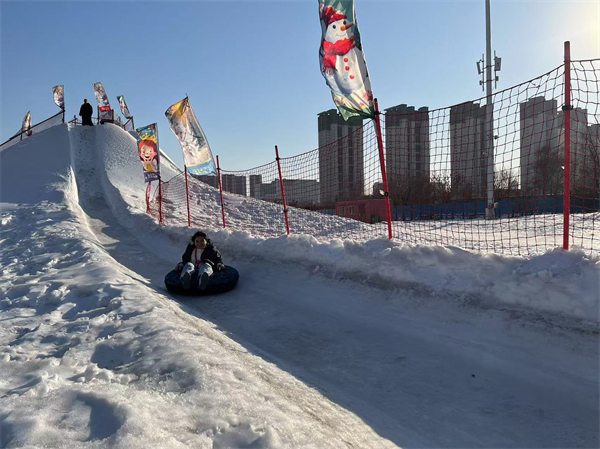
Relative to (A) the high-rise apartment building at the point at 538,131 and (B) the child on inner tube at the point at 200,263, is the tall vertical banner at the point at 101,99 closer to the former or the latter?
(B) the child on inner tube at the point at 200,263

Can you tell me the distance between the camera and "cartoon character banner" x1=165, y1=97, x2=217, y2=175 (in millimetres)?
10344

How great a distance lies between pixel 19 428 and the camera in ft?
5.20

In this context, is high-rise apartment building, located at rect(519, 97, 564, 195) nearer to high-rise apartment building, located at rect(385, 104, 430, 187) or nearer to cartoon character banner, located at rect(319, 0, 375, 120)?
high-rise apartment building, located at rect(385, 104, 430, 187)

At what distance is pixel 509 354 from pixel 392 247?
78.1 inches

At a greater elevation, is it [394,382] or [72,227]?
[72,227]

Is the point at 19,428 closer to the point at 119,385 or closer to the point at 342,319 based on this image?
the point at 119,385

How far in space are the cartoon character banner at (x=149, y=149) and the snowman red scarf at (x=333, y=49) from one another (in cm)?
882

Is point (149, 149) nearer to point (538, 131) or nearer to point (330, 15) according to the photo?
point (330, 15)

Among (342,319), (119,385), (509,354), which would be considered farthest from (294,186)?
(119,385)

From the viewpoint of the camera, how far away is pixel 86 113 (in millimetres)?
24766

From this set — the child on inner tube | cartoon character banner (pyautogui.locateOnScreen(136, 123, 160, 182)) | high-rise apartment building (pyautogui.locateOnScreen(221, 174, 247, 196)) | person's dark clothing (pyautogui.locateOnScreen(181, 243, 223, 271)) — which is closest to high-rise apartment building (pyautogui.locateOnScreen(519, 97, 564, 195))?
the child on inner tube

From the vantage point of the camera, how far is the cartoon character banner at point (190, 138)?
1034cm

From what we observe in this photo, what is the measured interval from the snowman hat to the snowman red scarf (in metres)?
0.31

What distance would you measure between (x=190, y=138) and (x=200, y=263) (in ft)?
18.7
